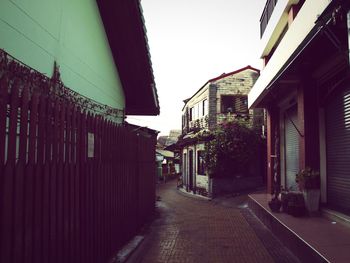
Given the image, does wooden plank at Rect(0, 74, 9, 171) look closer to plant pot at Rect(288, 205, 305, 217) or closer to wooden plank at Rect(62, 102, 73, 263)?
wooden plank at Rect(62, 102, 73, 263)

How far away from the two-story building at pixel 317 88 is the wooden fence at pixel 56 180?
12.9ft

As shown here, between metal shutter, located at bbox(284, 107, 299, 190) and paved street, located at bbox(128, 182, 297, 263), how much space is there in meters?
2.12

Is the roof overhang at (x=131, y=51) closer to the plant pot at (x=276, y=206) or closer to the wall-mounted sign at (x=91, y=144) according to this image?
the wall-mounted sign at (x=91, y=144)

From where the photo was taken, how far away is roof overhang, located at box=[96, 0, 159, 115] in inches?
306

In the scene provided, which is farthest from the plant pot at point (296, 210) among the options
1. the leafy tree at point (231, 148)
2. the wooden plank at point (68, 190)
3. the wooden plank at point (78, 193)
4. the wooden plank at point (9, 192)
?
the leafy tree at point (231, 148)

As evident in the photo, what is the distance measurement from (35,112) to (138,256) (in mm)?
4299

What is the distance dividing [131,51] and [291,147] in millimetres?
6751

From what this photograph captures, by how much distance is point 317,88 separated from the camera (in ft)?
30.2

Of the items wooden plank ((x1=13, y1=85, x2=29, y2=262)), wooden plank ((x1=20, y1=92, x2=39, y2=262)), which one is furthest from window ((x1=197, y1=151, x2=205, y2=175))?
wooden plank ((x1=13, y1=85, x2=29, y2=262))

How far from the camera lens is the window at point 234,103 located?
71.2 feet

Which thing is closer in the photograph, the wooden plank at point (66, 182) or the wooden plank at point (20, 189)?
the wooden plank at point (20, 189)

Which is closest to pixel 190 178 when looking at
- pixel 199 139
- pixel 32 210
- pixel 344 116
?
pixel 199 139

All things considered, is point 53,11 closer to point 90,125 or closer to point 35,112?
point 90,125

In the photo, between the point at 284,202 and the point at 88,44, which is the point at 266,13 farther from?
the point at 88,44
